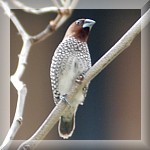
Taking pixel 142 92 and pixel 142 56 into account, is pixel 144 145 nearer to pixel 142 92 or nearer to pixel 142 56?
pixel 142 92

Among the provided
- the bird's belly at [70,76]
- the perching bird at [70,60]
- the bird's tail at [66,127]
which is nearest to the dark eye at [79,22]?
the perching bird at [70,60]

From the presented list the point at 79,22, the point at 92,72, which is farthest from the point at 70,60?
the point at 92,72

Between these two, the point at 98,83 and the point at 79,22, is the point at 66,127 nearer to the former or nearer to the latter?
the point at 98,83

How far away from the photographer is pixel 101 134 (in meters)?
1.81

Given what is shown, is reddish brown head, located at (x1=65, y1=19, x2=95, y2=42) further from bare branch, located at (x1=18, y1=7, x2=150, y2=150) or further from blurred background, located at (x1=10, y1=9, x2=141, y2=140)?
bare branch, located at (x1=18, y1=7, x2=150, y2=150)

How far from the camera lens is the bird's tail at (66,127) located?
69.9 inches

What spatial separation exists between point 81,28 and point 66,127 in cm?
46

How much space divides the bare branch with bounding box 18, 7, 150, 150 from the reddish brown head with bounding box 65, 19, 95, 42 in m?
0.23

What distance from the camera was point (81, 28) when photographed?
1.75 m

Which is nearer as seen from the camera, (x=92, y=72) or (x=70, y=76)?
(x=92, y=72)

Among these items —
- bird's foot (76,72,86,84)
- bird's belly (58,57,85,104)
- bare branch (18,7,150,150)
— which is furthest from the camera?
bird's belly (58,57,85,104)

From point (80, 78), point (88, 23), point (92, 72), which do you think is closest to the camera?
point (92, 72)

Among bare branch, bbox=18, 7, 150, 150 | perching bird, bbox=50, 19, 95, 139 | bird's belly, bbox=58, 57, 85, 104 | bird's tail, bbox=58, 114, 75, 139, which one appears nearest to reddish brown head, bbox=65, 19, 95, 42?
perching bird, bbox=50, 19, 95, 139

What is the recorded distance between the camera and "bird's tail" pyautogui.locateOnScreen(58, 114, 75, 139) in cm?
178
